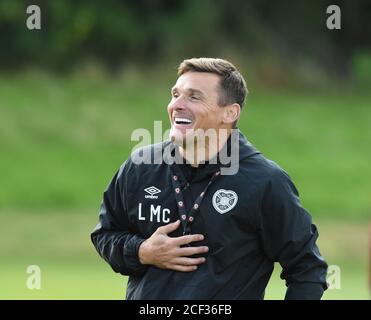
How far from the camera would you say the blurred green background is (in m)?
25.3

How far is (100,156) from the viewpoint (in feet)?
98.7

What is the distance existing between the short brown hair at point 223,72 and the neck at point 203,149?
20cm

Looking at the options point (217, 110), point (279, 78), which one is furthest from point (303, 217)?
point (279, 78)

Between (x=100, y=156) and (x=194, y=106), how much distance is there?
2400cm

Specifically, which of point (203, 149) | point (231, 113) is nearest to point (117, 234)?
point (203, 149)

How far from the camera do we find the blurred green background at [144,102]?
25.3m

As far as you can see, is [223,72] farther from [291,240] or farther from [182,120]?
[291,240]

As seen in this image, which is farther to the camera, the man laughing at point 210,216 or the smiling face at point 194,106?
the smiling face at point 194,106

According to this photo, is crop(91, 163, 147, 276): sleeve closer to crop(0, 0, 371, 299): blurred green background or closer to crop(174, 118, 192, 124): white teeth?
crop(174, 118, 192, 124): white teeth

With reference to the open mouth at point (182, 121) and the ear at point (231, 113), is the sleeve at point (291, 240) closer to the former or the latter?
the ear at point (231, 113)

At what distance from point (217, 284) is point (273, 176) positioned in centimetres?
65

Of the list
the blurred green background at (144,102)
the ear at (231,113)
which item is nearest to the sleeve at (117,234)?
the ear at (231,113)
